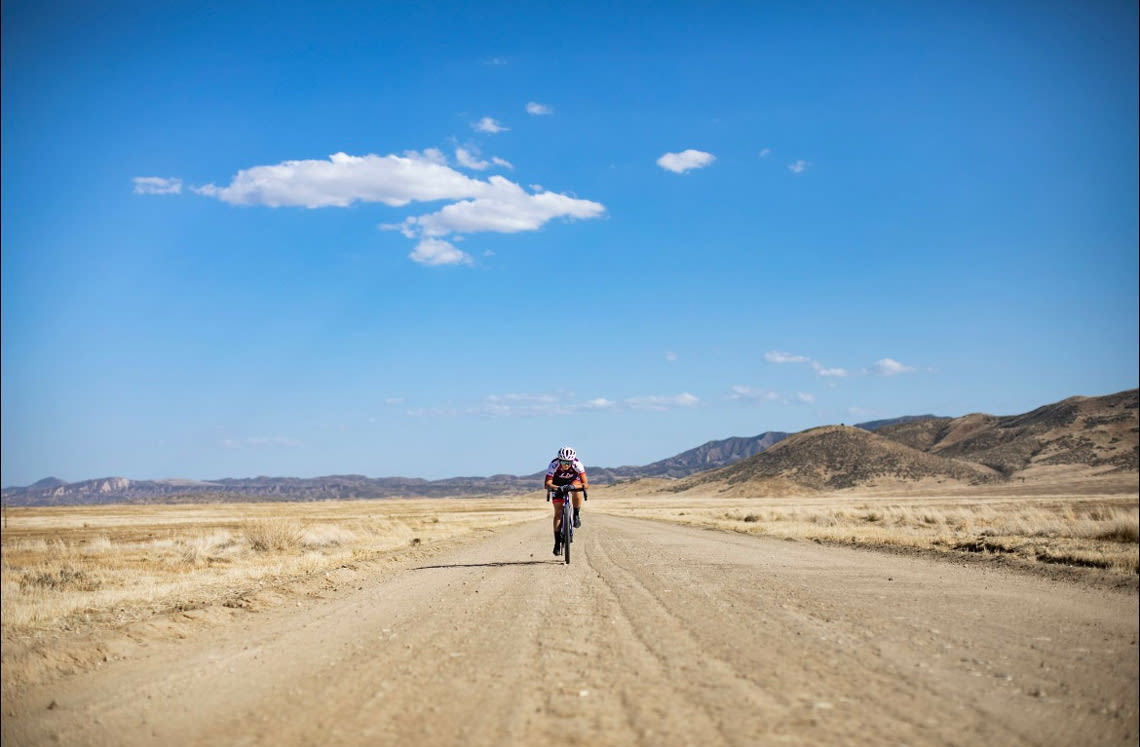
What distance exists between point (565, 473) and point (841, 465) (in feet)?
406

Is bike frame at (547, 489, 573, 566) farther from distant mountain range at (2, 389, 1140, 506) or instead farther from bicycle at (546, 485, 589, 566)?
distant mountain range at (2, 389, 1140, 506)

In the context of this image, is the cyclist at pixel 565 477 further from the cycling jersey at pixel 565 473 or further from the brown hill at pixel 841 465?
the brown hill at pixel 841 465

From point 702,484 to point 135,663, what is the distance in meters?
161

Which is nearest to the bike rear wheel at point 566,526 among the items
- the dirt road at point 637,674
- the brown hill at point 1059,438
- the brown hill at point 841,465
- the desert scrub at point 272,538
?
the dirt road at point 637,674

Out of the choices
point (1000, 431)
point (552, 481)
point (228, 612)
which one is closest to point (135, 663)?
point (228, 612)

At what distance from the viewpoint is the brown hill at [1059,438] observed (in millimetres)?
99938

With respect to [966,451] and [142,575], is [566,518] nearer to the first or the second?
[142,575]

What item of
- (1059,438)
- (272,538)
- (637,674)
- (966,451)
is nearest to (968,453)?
(966,451)

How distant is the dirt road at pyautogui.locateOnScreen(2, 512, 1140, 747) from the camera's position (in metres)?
5.22

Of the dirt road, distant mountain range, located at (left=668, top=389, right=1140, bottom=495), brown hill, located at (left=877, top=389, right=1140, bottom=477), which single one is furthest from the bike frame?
brown hill, located at (left=877, top=389, right=1140, bottom=477)

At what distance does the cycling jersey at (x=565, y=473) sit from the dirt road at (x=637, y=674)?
564cm

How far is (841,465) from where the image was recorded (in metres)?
132

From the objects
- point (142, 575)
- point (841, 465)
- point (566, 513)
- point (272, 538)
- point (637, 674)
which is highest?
point (566, 513)

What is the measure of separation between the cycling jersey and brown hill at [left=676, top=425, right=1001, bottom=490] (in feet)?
352
